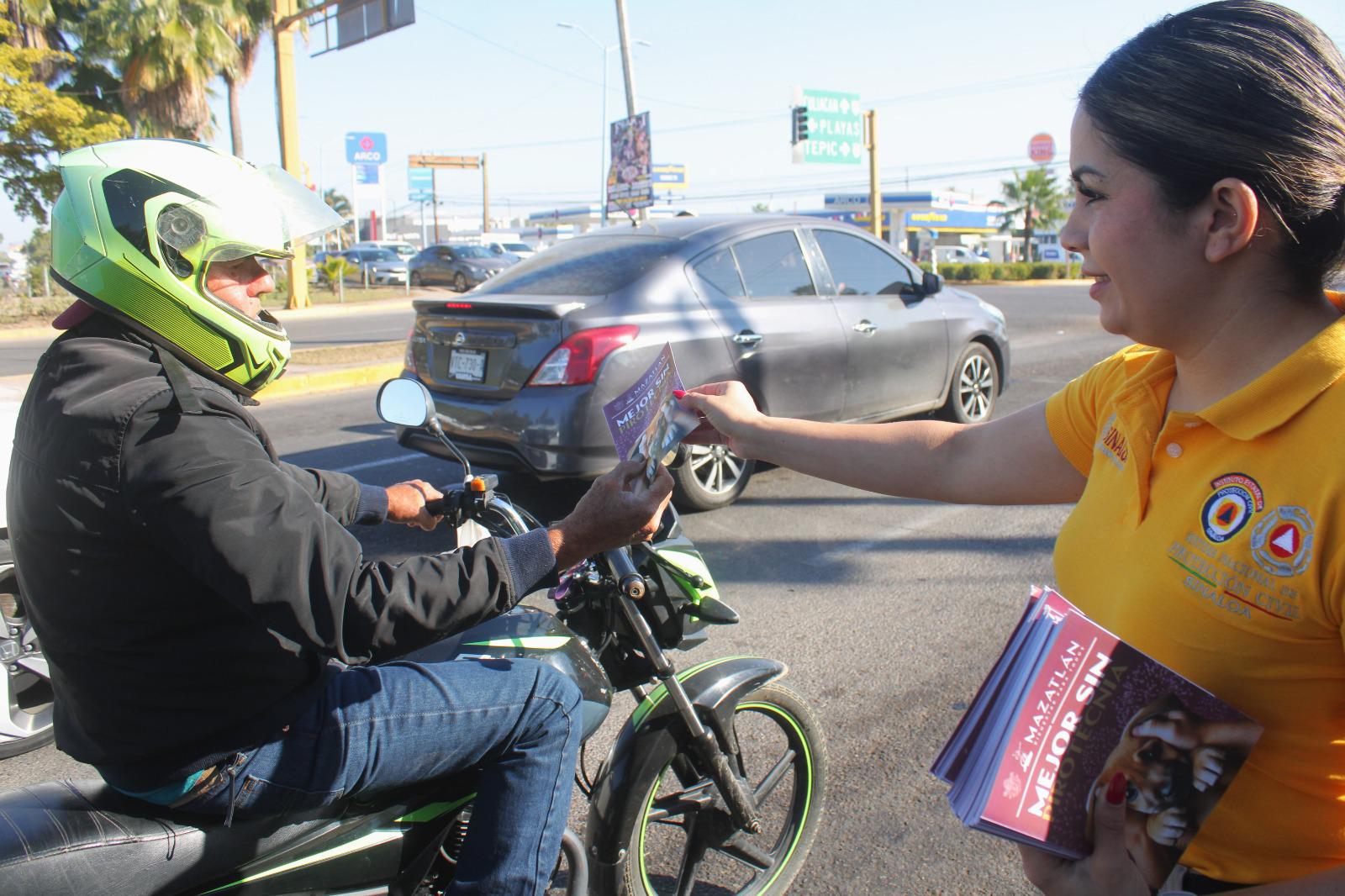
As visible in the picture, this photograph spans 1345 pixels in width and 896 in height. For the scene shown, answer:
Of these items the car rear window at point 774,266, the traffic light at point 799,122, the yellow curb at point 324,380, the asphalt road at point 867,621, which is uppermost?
the traffic light at point 799,122

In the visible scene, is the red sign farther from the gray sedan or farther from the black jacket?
the black jacket

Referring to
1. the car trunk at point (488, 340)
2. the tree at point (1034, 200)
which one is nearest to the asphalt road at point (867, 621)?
the car trunk at point (488, 340)

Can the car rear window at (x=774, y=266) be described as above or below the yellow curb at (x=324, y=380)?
above

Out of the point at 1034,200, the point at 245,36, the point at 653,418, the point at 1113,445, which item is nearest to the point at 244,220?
the point at 653,418

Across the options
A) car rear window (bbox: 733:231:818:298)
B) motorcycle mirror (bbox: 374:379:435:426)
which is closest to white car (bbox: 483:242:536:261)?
car rear window (bbox: 733:231:818:298)

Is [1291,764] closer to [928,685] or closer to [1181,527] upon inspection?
[1181,527]

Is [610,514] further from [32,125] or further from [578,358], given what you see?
[32,125]

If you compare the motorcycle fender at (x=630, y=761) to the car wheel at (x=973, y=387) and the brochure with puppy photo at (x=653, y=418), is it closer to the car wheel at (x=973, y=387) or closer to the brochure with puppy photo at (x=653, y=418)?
the brochure with puppy photo at (x=653, y=418)

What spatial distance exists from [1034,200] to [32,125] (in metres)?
48.0

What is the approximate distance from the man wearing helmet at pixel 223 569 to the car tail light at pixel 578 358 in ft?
11.4

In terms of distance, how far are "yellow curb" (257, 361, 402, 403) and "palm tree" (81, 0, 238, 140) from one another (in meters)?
14.9

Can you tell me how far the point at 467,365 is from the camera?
5879mm

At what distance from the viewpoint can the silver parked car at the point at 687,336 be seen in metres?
5.51

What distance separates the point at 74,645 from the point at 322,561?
1.38 feet
